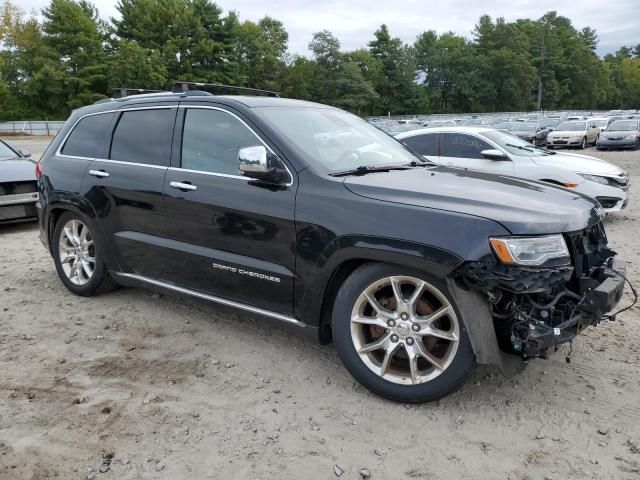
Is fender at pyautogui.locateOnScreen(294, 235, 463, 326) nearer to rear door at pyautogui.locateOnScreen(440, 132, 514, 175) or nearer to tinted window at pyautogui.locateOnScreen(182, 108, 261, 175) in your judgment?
tinted window at pyautogui.locateOnScreen(182, 108, 261, 175)

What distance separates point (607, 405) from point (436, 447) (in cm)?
112

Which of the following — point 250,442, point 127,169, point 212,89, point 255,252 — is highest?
point 212,89

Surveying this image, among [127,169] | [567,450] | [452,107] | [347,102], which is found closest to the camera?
[567,450]

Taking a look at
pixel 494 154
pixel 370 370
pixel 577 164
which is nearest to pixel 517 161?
pixel 494 154

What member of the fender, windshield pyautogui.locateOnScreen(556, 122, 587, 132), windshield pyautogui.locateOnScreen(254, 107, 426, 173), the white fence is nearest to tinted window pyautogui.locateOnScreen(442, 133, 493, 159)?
windshield pyautogui.locateOnScreen(254, 107, 426, 173)

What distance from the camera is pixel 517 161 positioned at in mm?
8523

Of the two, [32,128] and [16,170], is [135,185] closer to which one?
[16,170]

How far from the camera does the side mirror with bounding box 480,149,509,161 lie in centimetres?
838

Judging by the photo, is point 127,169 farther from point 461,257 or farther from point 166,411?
point 461,257

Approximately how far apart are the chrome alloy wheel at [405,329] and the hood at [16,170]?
22.3 feet

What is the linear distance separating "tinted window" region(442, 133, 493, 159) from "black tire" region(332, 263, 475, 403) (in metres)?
6.16

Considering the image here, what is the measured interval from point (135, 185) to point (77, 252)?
3.93ft

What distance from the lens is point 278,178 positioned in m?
3.54

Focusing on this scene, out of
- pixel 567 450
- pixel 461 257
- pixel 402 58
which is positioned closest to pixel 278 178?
pixel 461 257
